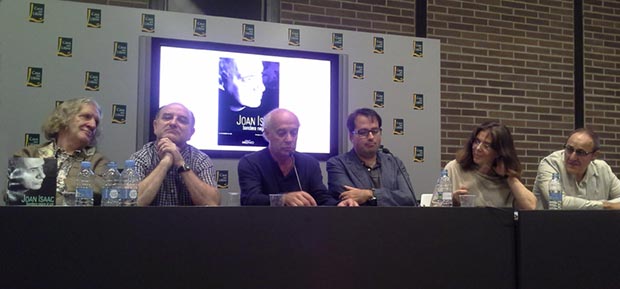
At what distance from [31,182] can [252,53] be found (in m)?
2.22

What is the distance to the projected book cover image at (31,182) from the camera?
181 centimetres

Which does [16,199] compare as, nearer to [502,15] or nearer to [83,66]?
[83,66]

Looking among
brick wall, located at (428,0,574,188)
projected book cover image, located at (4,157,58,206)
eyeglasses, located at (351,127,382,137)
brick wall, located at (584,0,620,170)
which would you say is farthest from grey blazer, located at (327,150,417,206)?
brick wall, located at (584,0,620,170)

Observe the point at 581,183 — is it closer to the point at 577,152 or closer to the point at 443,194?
the point at 577,152

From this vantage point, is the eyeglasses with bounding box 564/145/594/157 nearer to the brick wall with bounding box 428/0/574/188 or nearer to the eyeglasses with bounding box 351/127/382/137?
the eyeglasses with bounding box 351/127/382/137

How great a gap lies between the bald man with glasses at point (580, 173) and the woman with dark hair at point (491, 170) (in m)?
0.39

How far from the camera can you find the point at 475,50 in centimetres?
522

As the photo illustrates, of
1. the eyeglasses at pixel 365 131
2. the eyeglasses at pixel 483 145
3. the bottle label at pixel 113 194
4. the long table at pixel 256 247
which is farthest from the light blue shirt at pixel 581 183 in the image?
the bottle label at pixel 113 194

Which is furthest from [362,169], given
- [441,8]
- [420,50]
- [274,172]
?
[441,8]

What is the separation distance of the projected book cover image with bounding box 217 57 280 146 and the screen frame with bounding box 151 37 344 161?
2.6 inches

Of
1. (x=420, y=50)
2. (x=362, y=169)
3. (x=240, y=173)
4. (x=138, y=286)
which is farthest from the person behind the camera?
(x=420, y=50)

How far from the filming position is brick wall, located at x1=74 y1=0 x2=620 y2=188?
505 centimetres

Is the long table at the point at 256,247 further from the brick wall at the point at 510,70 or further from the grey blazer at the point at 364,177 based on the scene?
the brick wall at the point at 510,70

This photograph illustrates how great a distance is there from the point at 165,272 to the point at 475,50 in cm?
416
